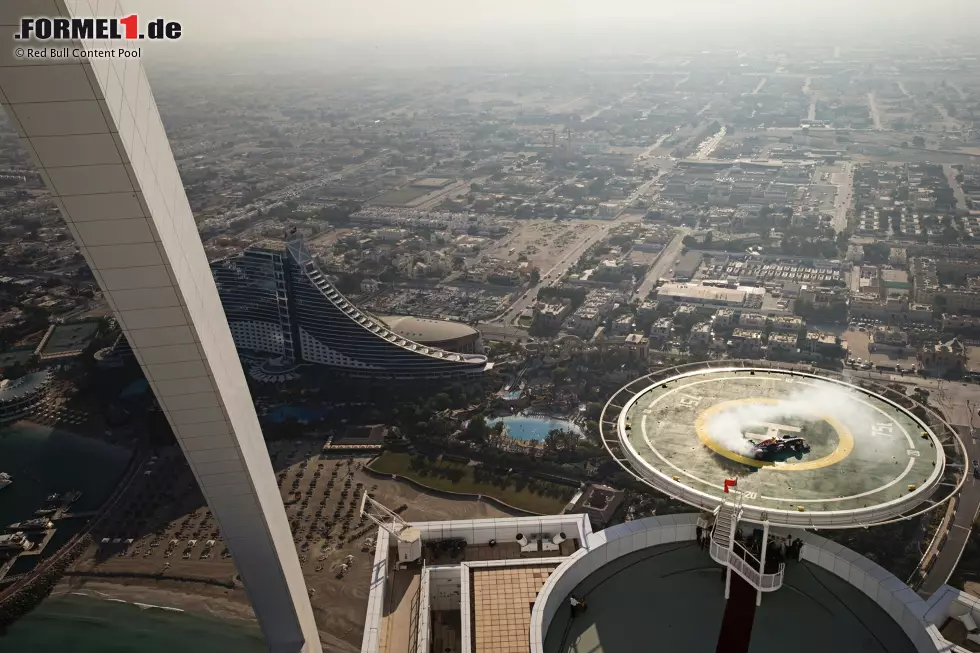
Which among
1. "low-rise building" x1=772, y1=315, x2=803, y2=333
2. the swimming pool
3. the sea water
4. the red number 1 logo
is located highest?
the red number 1 logo

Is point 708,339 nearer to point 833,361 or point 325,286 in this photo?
point 833,361

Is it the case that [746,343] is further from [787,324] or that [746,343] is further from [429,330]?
[429,330]

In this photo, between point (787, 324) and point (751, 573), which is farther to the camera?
point (787, 324)

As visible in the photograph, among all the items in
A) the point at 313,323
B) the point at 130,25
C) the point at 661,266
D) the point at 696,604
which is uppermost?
the point at 130,25

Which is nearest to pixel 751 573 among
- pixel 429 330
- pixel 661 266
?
pixel 429 330

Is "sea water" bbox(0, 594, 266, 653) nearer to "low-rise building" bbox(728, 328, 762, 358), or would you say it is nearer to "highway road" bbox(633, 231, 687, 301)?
"low-rise building" bbox(728, 328, 762, 358)

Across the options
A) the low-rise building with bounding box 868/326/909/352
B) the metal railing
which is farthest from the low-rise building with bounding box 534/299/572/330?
the metal railing

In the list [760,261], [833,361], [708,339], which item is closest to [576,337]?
[708,339]
